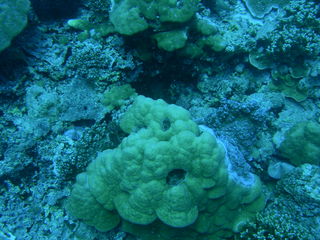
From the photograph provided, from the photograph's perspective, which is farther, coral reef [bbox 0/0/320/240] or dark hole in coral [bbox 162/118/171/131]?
dark hole in coral [bbox 162/118/171/131]

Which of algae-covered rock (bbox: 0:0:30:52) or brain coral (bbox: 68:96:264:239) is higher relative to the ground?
algae-covered rock (bbox: 0:0:30:52)

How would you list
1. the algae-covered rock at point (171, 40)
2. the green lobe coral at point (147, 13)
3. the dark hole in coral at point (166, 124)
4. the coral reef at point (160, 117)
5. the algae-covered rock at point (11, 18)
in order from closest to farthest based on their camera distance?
the coral reef at point (160, 117) → the dark hole in coral at point (166, 124) → the algae-covered rock at point (11, 18) → the green lobe coral at point (147, 13) → the algae-covered rock at point (171, 40)

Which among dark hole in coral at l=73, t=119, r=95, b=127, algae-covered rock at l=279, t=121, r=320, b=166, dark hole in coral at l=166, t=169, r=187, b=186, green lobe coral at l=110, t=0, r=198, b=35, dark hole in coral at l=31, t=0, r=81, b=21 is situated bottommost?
→ dark hole in coral at l=73, t=119, r=95, b=127

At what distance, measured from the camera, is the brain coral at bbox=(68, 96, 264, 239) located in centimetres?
294

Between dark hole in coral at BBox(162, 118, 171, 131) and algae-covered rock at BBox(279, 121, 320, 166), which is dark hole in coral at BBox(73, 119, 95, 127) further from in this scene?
algae-covered rock at BBox(279, 121, 320, 166)

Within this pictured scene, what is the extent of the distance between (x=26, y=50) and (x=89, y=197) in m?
2.77

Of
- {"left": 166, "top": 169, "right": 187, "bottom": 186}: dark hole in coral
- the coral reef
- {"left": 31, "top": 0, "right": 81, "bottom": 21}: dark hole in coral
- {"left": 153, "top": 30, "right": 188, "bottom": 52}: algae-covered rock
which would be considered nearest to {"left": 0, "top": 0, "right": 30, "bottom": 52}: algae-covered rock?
the coral reef

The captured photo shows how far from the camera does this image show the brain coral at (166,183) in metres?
2.94

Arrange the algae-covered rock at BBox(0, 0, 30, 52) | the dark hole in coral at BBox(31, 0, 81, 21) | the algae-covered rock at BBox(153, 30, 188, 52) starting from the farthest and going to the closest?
the dark hole in coral at BBox(31, 0, 81, 21) → the algae-covered rock at BBox(153, 30, 188, 52) → the algae-covered rock at BBox(0, 0, 30, 52)

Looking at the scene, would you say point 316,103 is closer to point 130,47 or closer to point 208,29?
point 208,29

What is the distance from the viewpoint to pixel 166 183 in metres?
3.06

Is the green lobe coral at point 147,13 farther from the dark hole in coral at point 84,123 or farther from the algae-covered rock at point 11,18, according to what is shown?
the dark hole in coral at point 84,123

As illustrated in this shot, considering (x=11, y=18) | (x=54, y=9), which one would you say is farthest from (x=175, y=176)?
(x=54, y=9)

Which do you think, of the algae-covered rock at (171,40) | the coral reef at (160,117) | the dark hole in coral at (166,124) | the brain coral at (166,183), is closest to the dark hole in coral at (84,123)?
the coral reef at (160,117)
